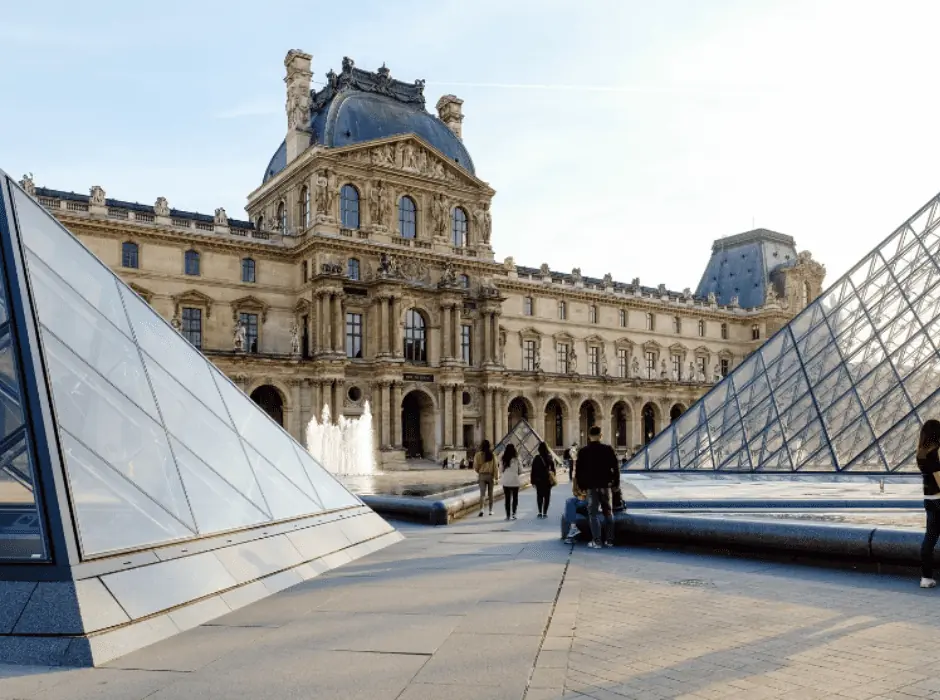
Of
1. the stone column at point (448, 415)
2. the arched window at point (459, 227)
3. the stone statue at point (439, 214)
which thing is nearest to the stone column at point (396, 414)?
the stone column at point (448, 415)

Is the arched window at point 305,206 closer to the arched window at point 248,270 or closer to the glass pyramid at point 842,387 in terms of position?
the arched window at point 248,270

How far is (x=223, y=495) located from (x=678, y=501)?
8449mm

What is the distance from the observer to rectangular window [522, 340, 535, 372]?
5874 cm

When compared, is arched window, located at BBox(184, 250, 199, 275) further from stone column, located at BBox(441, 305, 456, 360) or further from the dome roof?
stone column, located at BBox(441, 305, 456, 360)

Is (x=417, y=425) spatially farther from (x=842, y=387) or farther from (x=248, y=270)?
(x=842, y=387)

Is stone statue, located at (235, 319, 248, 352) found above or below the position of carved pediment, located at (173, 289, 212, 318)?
below

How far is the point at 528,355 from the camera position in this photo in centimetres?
5912

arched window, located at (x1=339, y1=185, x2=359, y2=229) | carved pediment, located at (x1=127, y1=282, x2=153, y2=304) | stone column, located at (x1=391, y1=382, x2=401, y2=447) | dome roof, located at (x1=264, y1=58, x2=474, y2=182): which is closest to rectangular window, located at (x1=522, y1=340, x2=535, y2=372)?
dome roof, located at (x1=264, y1=58, x2=474, y2=182)

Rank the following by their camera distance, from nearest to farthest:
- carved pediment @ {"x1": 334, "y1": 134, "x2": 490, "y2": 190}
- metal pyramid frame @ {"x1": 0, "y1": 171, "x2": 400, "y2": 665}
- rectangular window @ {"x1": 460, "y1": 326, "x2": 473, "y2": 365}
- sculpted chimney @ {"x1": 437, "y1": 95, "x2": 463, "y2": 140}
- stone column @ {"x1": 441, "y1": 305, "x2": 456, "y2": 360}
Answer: metal pyramid frame @ {"x1": 0, "y1": 171, "x2": 400, "y2": 665} → carved pediment @ {"x1": 334, "y1": 134, "x2": 490, "y2": 190} → stone column @ {"x1": 441, "y1": 305, "x2": 456, "y2": 360} → rectangular window @ {"x1": 460, "y1": 326, "x2": 473, "y2": 365} → sculpted chimney @ {"x1": 437, "y1": 95, "x2": 463, "y2": 140}

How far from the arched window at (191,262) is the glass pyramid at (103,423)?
36.6m

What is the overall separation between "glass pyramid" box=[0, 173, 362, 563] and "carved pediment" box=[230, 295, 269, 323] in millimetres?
36790

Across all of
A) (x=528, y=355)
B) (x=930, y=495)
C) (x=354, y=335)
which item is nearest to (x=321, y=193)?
(x=354, y=335)

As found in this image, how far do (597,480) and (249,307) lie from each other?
125 feet

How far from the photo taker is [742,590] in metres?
7.61
